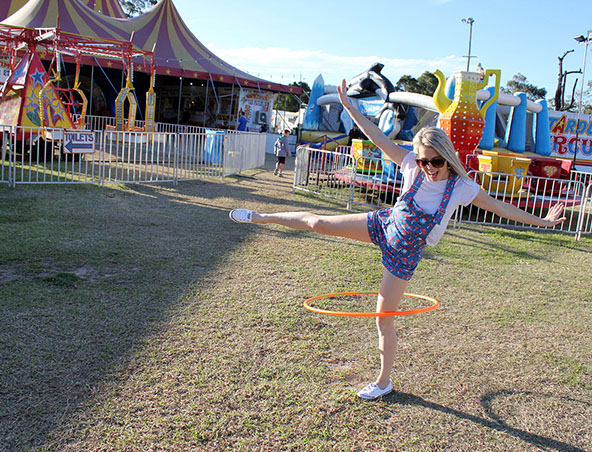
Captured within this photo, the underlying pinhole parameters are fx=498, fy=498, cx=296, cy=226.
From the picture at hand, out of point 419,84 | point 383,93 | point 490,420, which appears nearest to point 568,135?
point 383,93

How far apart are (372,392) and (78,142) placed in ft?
30.3

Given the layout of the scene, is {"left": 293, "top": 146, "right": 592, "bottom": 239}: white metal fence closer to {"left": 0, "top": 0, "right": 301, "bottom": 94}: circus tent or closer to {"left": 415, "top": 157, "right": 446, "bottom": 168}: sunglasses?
{"left": 415, "top": 157, "right": 446, "bottom": 168}: sunglasses

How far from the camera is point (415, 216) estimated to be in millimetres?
2992

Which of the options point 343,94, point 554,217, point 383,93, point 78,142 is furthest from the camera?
point 383,93

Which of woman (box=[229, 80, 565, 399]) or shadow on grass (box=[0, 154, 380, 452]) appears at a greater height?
woman (box=[229, 80, 565, 399])

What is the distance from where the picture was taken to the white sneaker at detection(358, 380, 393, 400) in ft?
11.0

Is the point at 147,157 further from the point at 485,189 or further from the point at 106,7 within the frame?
the point at 106,7

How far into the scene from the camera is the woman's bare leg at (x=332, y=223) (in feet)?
10.7

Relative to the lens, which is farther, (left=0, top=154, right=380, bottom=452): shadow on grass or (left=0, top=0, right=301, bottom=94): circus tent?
(left=0, top=0, right=301, bottom=94): circus tent

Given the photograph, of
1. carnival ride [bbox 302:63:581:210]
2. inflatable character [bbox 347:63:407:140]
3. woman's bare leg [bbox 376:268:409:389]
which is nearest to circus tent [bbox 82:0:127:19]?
carnival ride [bbox 302:63:581:210]

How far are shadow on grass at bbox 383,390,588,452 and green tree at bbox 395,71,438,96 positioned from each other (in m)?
49.3

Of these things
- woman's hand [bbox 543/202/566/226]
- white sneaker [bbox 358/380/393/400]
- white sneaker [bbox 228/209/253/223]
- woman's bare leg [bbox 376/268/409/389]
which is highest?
woman's hand [bbox 543/202/566/226]

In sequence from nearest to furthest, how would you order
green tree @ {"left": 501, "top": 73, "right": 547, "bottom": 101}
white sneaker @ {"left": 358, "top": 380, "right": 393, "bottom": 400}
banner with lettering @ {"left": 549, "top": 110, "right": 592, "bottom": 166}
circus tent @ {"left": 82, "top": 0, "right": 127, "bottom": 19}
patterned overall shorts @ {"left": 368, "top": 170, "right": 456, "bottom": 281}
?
1. patterned overall shorts @ {"left": 368, "top": 170, "right": 456, "bottom": 281}
2. white sneaker @ {"left": 358, "top": 380, "right": 393, "bottom": 400}
3. banner with lettering @ {"left": 549, "top": 110, "right": 592, "bottom": 166}
4. circus tent @ {"left": 82, "top": 0, "right": 127, "bottom": 19}
5. green tree @ {"left": 501, "top": 73, "right": 547, "bottom": 101}

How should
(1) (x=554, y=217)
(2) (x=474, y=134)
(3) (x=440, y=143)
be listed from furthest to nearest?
(2) (x=474, y=134) < (1) (x=554, y=217) < (3) (x=440, y=143)
